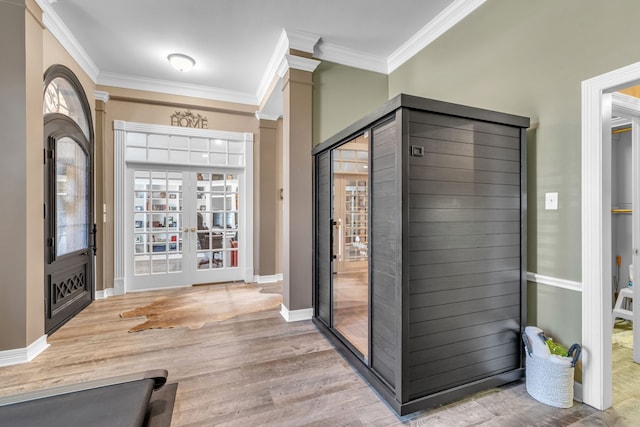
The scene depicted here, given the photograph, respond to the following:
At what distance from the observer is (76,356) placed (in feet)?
8.23

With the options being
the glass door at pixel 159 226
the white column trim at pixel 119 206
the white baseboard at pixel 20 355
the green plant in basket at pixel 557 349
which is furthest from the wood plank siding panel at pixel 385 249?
the white column trim at pixel 119 206

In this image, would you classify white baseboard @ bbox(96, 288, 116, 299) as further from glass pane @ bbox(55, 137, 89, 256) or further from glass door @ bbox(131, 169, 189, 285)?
glass pane @ bbox(55, 137, 89, 256)

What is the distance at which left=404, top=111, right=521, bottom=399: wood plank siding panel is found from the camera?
1.82 m

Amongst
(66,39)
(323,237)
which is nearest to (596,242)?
(323,237)

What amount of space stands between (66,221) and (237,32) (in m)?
2.94

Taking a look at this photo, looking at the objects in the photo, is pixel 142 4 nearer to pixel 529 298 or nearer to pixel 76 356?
pixel 76 356

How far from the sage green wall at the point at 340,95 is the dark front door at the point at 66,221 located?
283cm

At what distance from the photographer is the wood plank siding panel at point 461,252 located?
1.82 metres

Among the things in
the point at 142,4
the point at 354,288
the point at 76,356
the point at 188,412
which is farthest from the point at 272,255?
the point at 142,4

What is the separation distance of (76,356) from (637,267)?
4810mm

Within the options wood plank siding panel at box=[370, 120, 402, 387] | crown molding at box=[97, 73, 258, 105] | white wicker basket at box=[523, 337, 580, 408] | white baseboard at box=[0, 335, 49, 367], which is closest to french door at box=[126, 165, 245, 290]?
crown molding at box=[97, 73, 258, 105]

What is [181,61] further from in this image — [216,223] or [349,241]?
[349,241]

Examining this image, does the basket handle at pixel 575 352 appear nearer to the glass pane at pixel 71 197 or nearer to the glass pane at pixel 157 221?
the glass pane at pixel 71 197

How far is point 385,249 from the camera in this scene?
2.00 meters
